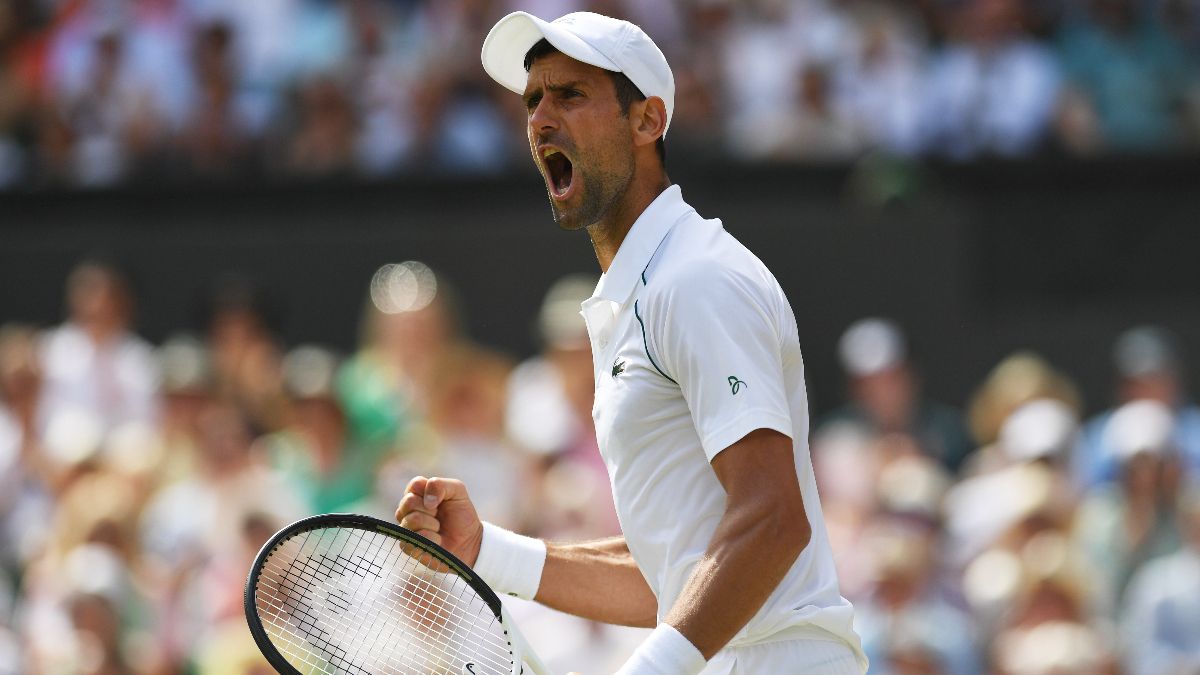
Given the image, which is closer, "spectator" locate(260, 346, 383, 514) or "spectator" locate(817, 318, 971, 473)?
"spectator" locate(260, 346, 383, 514)

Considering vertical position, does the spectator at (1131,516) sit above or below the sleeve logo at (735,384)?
below

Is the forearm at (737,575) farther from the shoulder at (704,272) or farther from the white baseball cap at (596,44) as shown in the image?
the white baseball cap at (596,44)

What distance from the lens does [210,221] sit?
9.46 m

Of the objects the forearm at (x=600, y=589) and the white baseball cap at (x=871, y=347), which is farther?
the white baseball cap at (x=871, y=347)

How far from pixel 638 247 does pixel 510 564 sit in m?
0.69

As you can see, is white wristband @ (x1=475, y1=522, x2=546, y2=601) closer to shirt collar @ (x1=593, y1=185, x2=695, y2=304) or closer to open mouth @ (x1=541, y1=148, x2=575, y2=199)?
shirt collar @ (x1=593, y1=185, x2=695, y2=304)

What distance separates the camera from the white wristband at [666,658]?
292 centimetres

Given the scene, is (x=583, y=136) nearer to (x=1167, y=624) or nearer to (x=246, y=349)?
(x=1167, y=624)

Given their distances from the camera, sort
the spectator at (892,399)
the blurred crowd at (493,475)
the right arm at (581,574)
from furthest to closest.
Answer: the spectator at (892,399)
the blurred crowd at (493,475)
the right arm at (581,574)

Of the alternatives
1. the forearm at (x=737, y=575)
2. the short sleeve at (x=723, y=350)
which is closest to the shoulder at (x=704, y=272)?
the short sleeve at (x=723, y=350)

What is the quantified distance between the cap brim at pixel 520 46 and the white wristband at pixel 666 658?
38.1 inches

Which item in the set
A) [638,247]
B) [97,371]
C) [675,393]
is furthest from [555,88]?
[97,371]

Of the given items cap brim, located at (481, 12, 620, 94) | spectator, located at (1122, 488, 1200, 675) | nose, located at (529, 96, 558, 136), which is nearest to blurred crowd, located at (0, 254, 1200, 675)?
spectator, located at (1122, 488, 1200, 675)

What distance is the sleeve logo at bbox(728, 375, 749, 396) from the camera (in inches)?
118
